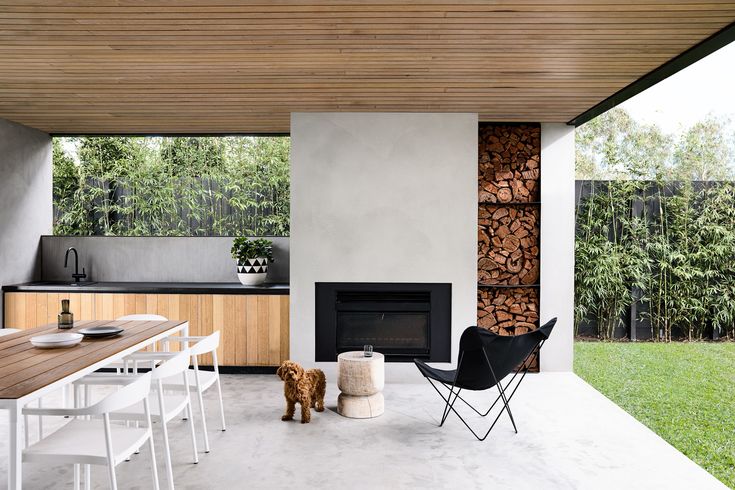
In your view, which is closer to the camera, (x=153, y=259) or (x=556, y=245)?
(x=556, y=245)

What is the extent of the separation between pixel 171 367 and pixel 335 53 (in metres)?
2.14

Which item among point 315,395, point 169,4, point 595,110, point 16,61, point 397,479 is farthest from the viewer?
point 595,110

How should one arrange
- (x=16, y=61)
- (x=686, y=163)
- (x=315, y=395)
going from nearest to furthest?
1. (x=16, y=61)
2. (x=315, y=395)
3. (x=686, y=163)

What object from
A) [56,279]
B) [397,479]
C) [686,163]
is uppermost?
[686,163]

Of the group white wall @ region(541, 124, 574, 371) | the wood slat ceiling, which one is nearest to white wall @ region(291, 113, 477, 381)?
the wood slat ceiling

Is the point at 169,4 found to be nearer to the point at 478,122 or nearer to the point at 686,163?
the point at 478,122

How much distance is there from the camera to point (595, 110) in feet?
15.8

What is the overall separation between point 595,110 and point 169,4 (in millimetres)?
3706

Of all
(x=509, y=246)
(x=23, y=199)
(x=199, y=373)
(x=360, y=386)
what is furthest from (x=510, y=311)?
(x=23, y=199)

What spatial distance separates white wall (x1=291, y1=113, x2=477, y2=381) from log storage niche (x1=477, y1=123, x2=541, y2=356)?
0.43 meters

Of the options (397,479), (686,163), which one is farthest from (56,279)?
(686,163)

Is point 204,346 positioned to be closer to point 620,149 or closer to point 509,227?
point 509,227

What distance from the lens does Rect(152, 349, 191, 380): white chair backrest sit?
266cm

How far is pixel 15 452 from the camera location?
2.06m
